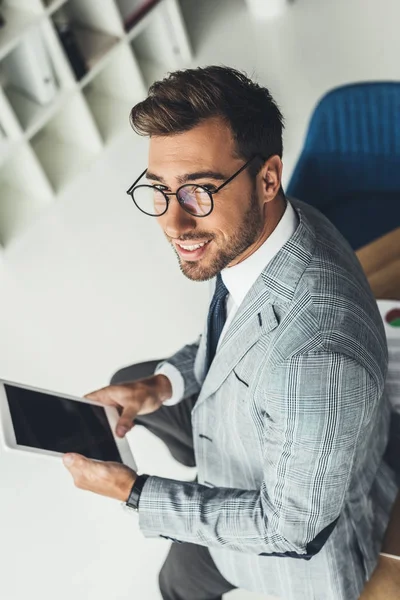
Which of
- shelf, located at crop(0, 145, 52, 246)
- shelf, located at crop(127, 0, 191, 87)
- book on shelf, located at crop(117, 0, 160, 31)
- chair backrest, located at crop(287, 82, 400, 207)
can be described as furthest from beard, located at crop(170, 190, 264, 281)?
shelf, located at crop(127, 0, 191, 87)

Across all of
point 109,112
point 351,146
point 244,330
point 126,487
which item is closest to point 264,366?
point 244,330

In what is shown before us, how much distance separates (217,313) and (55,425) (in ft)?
1.61

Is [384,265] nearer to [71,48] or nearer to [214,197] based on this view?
[214,197]

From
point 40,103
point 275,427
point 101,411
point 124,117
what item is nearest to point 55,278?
point 40,103

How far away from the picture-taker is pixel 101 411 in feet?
6.32

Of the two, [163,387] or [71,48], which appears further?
[71,48]

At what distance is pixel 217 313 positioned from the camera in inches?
71.5

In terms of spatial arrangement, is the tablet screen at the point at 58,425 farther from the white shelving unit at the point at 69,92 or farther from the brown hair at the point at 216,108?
the white shelving unit at the point at 69,92

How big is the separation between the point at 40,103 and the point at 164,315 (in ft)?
4.41

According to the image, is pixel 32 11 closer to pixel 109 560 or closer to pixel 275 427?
pixel 109 560

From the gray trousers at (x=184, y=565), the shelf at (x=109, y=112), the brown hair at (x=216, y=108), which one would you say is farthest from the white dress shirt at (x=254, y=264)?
the shelf at (x=109, y=112)

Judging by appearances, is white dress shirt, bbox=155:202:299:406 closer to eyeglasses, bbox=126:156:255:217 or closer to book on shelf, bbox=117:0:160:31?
eyeglasses, bbox=126:156:255:217

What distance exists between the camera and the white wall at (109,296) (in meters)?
2.65

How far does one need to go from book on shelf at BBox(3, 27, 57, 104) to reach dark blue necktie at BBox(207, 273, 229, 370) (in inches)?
87.6
